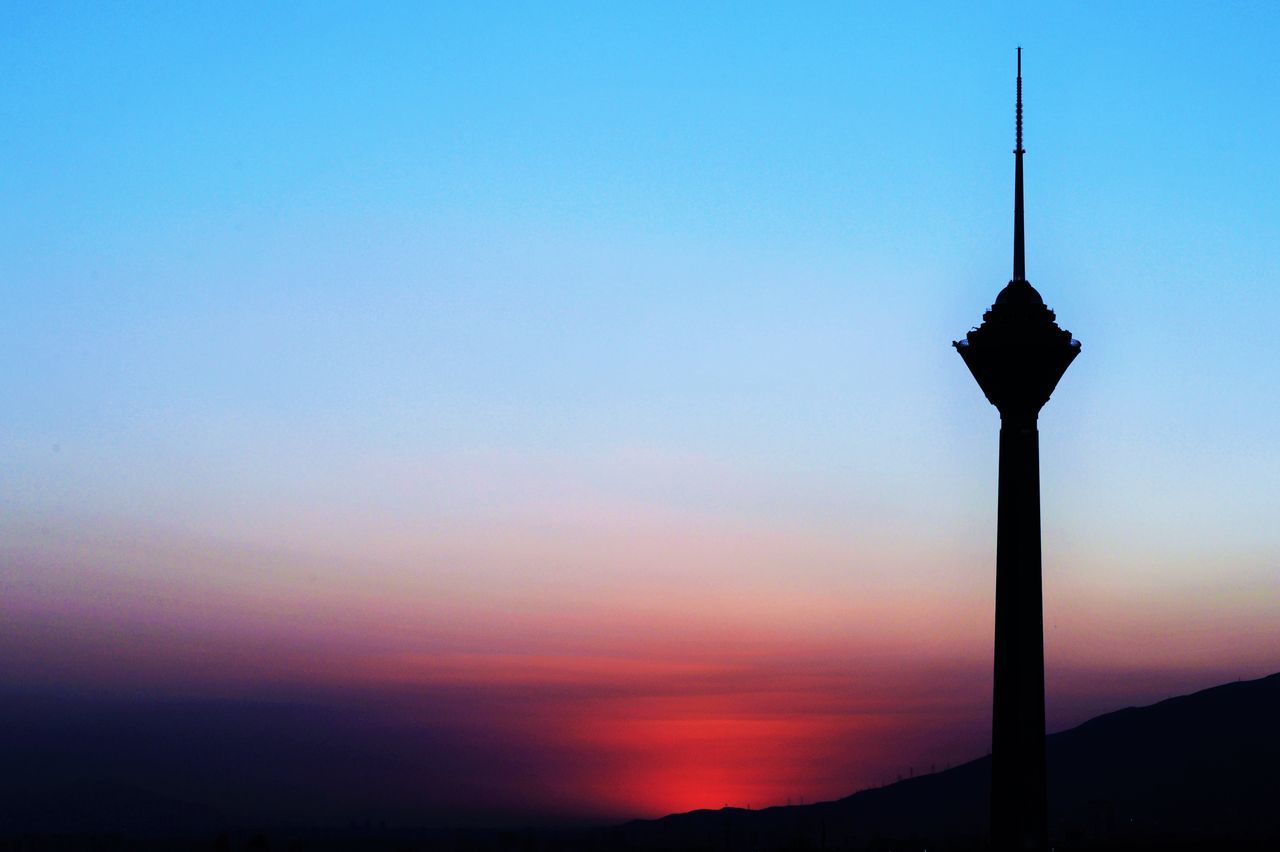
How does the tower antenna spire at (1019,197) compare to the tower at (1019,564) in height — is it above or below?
above

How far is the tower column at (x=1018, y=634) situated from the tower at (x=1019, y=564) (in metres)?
0.06

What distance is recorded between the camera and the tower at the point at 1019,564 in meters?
110

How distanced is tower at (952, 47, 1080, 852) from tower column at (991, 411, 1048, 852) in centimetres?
6

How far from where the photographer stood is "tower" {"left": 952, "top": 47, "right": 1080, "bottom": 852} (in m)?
110

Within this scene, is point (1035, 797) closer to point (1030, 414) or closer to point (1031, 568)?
point (1031, 568)

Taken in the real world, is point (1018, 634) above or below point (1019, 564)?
below

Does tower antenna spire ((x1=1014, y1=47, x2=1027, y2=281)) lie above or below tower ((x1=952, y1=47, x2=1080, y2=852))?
above

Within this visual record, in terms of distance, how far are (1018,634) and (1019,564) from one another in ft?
14.8

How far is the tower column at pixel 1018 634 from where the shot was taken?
4309 inches

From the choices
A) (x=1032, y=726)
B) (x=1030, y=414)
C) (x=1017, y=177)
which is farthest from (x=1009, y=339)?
(x=1032, y=726)

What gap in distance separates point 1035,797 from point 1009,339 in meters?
30.1

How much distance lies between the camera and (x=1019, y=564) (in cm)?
10975

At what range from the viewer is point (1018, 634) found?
360ft

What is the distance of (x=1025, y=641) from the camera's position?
109688 millimetres
